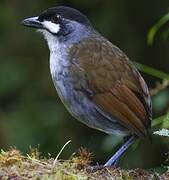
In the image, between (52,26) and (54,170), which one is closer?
(54,170)

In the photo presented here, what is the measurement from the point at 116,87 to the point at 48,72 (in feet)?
12.2

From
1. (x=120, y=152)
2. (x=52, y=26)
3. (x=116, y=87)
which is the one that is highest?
(x=52, y=26)

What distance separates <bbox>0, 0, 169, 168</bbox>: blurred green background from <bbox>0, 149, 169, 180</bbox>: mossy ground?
3.43 meters

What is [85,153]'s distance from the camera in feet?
14.4

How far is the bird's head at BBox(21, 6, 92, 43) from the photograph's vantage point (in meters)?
A: 5.68

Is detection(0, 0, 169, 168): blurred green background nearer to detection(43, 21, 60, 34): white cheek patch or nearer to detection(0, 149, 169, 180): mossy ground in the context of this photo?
detection(43, 21, 60, 34): white cheek patch

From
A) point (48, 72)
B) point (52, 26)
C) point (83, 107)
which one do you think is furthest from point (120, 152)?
point (48, 72)

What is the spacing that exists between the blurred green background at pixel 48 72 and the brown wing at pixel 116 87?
8.76ft

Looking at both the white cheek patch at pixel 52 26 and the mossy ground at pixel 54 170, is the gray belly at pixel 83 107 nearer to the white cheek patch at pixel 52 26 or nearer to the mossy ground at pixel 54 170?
the white cheek patch at pixel 52 26

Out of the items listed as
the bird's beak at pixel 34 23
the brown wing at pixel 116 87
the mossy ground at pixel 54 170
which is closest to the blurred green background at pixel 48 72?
the bird's beak at pixel 34 23

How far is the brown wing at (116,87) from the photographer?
201 inches

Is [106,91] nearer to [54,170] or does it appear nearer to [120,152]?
[120,152]

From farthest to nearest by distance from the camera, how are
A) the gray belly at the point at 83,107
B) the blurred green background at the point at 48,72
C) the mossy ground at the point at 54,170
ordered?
1. the blurred green background at the point at 48,72
2. the gray belly at the point at 83,107
3. the mossy ground at the point at 54,170

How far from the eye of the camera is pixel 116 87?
517 cm
